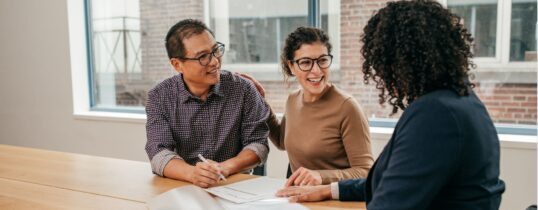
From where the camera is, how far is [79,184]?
5.79ft

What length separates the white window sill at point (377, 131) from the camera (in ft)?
8.35

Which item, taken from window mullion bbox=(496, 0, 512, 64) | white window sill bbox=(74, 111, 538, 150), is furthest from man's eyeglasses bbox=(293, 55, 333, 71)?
window mullion bbox=(496, 0, 512, 64)

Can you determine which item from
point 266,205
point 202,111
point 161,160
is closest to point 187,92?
point 202,111

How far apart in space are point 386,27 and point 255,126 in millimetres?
1029

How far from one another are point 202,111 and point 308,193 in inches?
28.0

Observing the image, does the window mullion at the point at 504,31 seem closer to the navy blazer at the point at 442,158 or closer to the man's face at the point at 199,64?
the man's face at the point at 199,64

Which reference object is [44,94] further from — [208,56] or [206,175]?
[206,175]

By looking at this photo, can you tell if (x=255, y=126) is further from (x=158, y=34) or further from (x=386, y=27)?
(x=158, y=34)

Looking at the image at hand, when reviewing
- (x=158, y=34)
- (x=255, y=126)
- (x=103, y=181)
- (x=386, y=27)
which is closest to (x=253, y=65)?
(x=158, y=34)

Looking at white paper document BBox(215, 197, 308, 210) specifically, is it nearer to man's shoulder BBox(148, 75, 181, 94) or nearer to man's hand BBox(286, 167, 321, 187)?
man's hand BBox(286, 167, 321, 187)

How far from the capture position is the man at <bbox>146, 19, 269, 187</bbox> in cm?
195

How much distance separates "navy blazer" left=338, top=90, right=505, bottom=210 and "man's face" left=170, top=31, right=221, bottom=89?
1.08 metres

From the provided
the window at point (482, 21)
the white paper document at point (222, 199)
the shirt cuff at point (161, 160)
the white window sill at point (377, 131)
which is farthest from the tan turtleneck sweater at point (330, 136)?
the window at point (482, 21)

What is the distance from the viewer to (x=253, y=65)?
3.58 m
